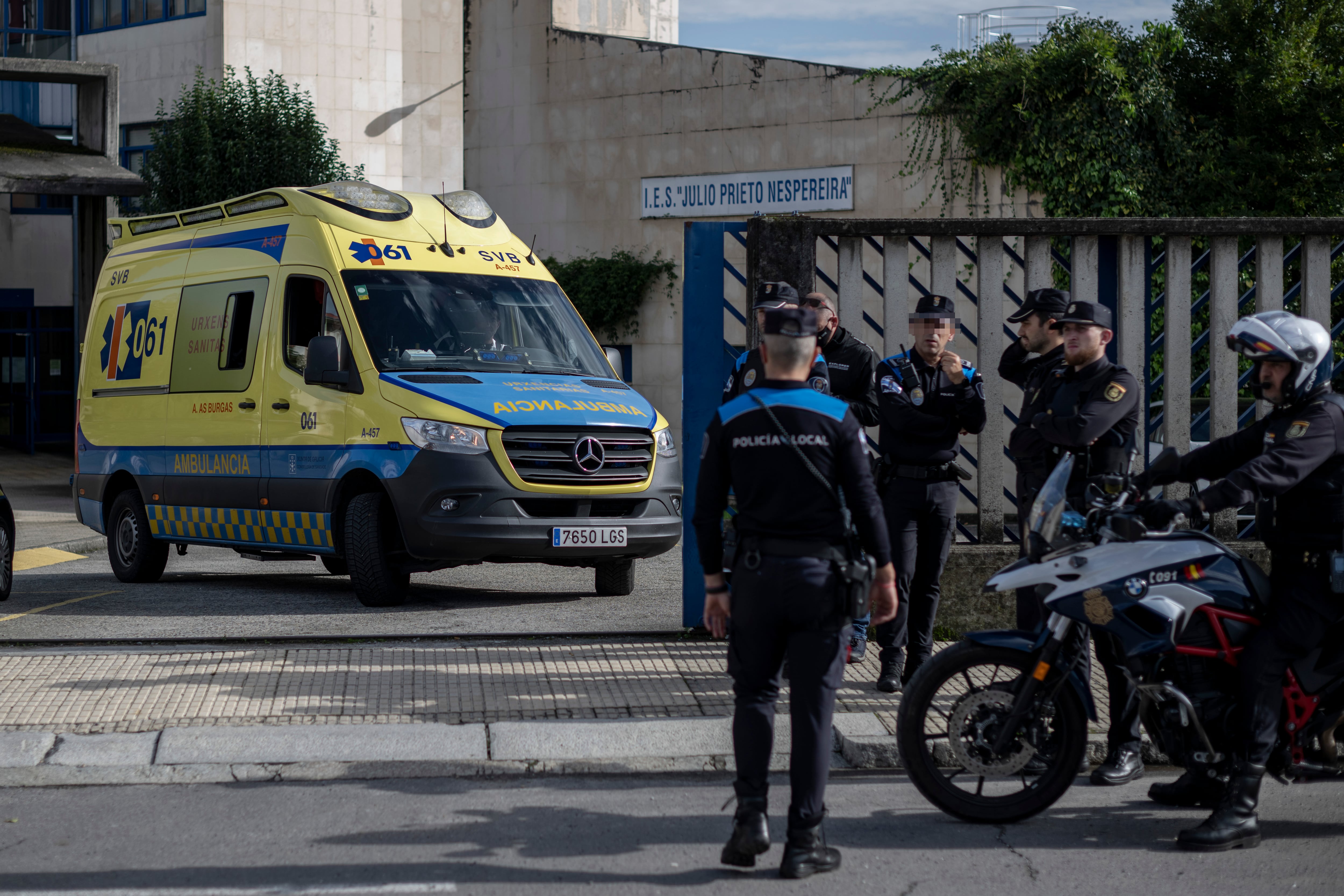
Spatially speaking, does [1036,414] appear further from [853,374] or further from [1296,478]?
[1296,478]

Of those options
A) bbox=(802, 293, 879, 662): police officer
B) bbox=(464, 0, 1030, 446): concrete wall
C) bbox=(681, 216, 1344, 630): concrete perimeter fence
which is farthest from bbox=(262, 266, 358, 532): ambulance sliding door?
bbox=(464, 0, 1030, 446): concrete wall

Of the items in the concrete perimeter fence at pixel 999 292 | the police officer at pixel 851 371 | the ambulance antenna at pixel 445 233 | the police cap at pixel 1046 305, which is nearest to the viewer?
the police cap at pixel 1046 305

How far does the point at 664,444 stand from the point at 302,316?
2.64 m

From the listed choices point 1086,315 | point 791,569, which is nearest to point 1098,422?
point 1086,315

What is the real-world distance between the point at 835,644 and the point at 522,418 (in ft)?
15.8

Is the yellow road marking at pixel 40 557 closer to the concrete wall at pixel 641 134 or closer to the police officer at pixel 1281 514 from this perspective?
the concrete wall at pixel 641 134

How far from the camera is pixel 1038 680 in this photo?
500cm

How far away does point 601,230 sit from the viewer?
26.6 meters

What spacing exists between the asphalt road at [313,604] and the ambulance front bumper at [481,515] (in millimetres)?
406

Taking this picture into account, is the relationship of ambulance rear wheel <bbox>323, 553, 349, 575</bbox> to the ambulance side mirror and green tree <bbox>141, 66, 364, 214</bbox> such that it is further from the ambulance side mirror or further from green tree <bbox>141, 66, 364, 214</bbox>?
green tree <bbox>141, 66, 364, 214</bbox>

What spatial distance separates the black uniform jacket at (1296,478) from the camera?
15.7 ft

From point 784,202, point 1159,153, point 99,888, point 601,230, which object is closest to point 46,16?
point 601,230

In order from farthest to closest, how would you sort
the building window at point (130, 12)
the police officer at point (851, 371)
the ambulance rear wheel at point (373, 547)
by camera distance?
the building window at point (130, 12)
the ambulance rear wheel at point (373, 547)
the police officer at point (851, 371)

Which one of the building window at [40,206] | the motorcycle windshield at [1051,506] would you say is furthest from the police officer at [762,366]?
the building window at [40,206]
